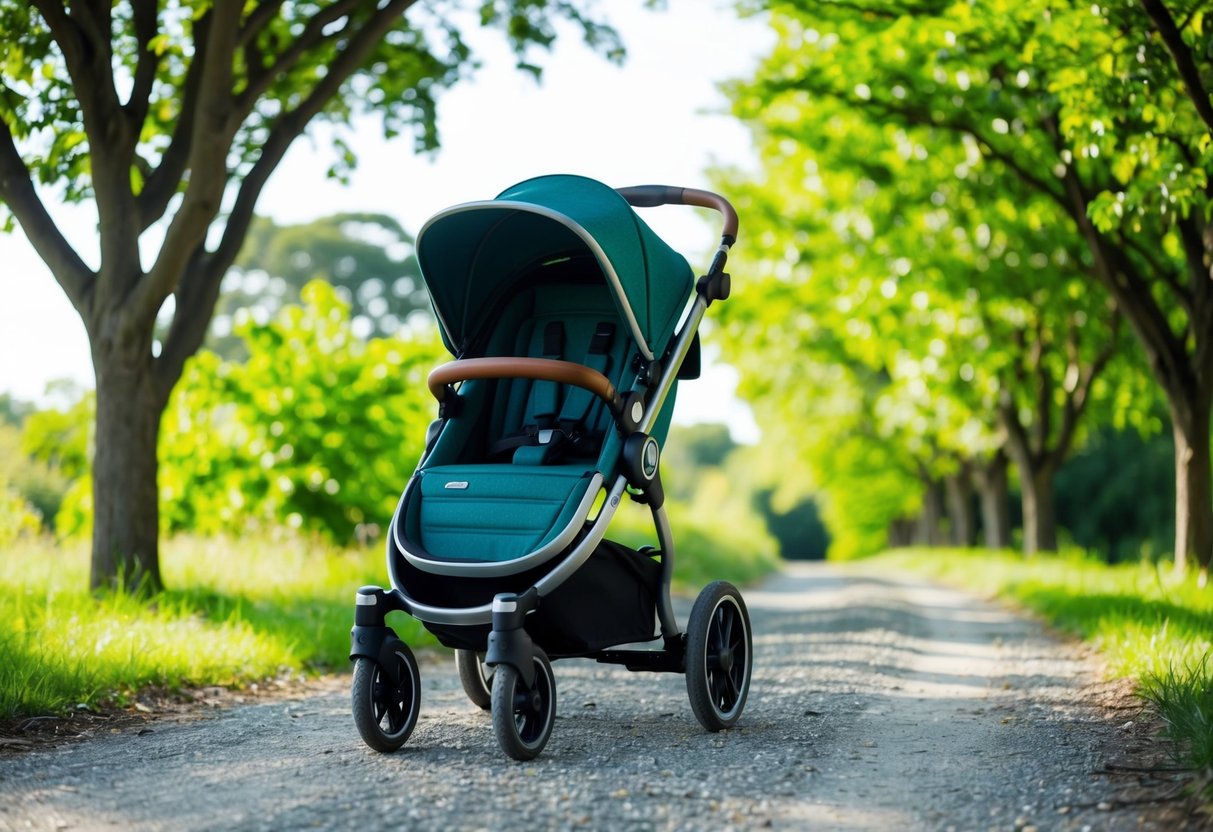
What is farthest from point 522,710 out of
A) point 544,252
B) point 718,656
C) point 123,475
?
point 123,475

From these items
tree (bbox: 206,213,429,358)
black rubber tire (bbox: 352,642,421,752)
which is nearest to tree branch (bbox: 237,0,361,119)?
black rubber tire (bbox: 352,642,421,752)

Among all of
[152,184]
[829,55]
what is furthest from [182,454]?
[829,55]

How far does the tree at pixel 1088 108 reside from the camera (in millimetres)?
7594

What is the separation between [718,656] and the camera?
5426 mm

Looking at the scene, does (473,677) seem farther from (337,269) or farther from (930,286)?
(337,269)

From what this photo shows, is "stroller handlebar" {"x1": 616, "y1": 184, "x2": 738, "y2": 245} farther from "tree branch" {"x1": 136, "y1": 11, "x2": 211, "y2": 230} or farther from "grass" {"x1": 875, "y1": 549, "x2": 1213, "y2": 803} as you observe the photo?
"tree branch" {"x1": 136, "y1": 11, "x2": 211, "y2": 230}

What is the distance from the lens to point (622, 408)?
16.9ft

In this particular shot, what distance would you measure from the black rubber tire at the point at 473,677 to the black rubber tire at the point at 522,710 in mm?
1081

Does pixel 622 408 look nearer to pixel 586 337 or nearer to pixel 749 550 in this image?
pixel 586 337

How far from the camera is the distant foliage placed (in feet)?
42.2

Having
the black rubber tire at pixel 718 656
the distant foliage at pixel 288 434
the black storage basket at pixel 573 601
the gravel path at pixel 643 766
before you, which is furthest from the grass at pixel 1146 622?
the distant foliage at pixel 288 434

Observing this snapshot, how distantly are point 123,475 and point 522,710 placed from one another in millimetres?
4718

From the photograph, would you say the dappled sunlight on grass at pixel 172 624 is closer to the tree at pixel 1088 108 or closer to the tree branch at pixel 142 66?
the tree branch at pixel 142 66

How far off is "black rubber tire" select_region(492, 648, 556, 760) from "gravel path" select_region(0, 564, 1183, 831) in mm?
83
